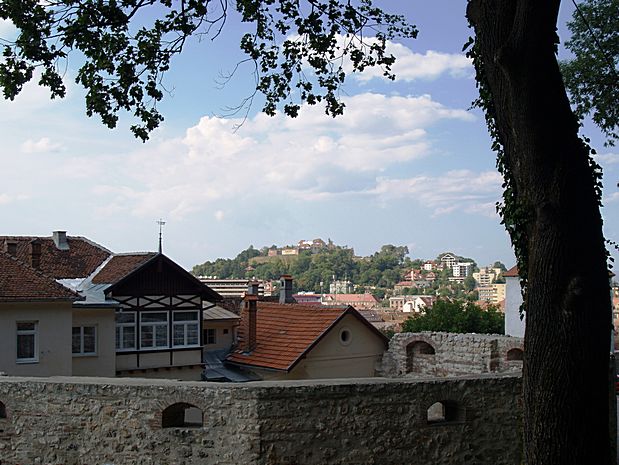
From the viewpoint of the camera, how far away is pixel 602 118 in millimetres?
12914

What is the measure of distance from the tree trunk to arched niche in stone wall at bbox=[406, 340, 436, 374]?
1302cm

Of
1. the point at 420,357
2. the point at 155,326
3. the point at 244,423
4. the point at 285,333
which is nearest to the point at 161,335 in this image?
the point at 155,326

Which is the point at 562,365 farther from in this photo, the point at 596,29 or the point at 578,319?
the point at 596,29

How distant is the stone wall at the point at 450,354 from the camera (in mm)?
16141

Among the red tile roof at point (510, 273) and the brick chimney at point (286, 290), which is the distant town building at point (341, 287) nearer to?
the brick chimney at point (286, 290)

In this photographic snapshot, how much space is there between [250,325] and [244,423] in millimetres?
13218

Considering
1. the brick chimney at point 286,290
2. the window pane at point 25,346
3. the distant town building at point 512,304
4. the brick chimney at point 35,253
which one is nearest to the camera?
the window pane at point 25,346

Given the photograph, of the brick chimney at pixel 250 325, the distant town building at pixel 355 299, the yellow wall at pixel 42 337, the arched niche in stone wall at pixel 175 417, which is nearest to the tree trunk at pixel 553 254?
the arched niche in stone wall at pixel 175 417

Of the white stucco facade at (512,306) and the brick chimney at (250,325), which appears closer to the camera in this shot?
the brick chimney at (250,325)

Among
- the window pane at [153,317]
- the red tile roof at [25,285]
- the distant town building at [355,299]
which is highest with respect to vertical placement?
the red tile roof at [25,285]

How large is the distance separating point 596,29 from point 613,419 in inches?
278

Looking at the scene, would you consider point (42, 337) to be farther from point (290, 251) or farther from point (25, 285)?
point (290, 251)

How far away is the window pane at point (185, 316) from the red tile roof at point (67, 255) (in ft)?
9.64

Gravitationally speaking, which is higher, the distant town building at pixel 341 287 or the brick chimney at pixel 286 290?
the brick chimney at pixel 286 290
